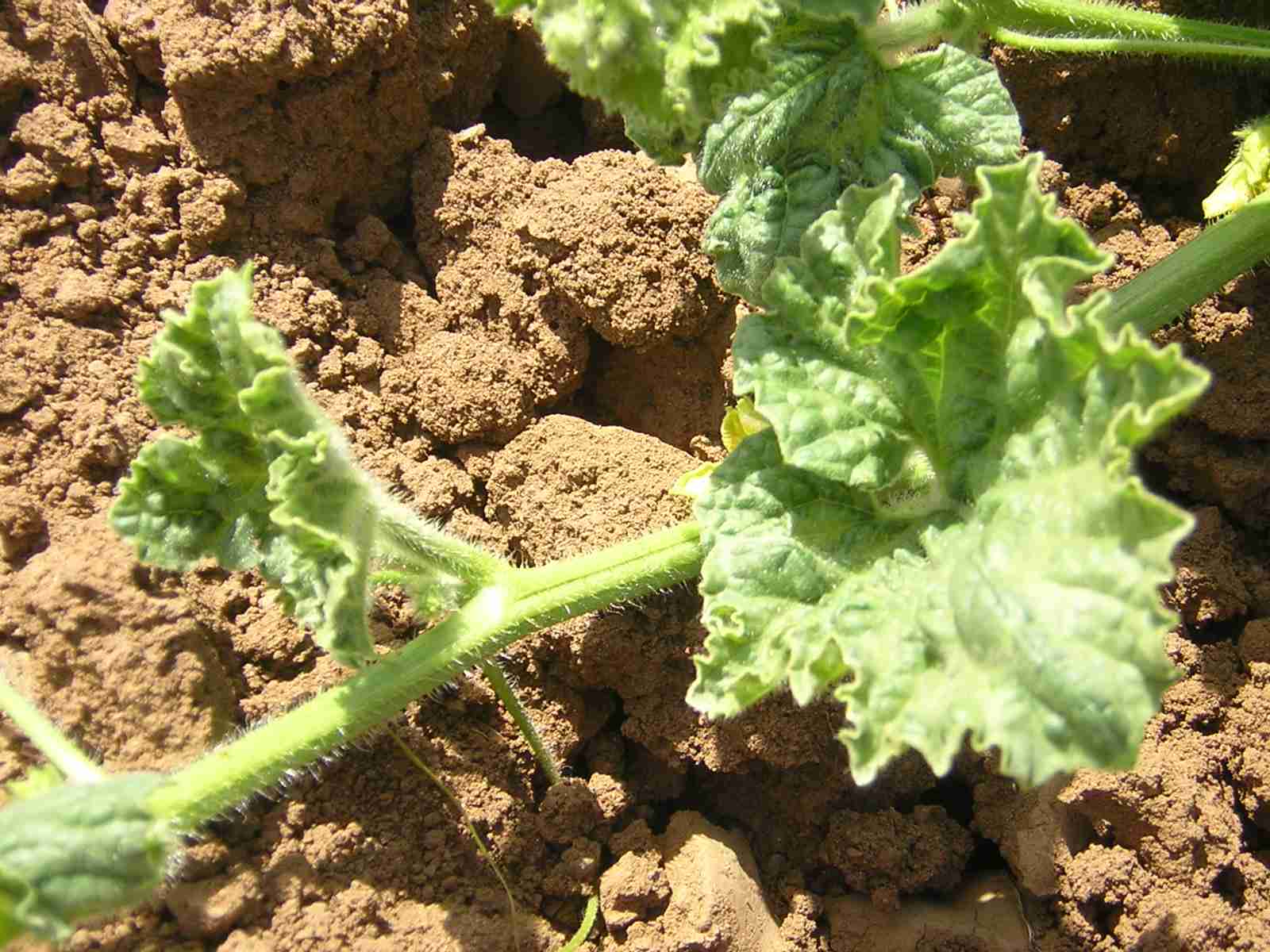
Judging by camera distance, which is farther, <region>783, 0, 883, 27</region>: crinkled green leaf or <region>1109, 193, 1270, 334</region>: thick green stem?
<region>1109, 193, 1270, 334</region>: thick green stem

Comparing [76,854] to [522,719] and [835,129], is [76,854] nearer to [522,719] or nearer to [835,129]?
[522,719]

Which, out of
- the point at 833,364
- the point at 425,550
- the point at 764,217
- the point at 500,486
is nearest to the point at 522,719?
the point at 425,550

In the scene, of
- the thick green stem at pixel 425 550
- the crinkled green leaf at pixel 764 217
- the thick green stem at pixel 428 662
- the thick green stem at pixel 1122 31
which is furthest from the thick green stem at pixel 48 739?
the thick green stem at pixel 1122 31

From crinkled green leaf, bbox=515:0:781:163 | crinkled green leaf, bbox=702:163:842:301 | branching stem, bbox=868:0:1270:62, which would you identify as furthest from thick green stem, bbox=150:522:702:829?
branching stem, bbox=868:0:1270:62

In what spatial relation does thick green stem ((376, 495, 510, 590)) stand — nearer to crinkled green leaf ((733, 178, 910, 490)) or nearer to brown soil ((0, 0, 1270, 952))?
brown soil ((0, 0, 1270, 952))

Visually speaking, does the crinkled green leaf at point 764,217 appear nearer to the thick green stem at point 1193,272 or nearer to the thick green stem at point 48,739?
the thick green stem at point 1193,272

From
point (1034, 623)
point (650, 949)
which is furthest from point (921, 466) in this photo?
point (650, 949)
